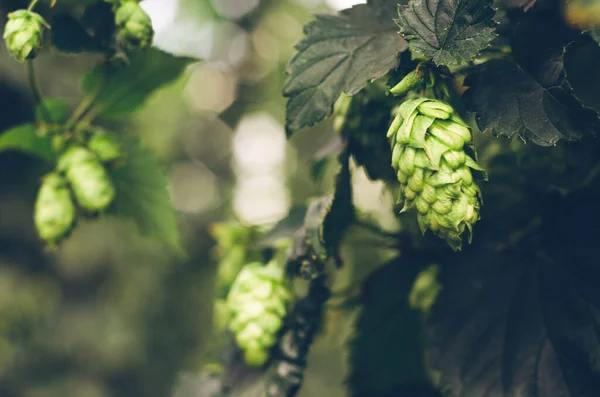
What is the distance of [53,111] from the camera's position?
891 millimetres

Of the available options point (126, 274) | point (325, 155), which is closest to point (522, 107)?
point (325, 155)

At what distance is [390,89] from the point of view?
507 mm

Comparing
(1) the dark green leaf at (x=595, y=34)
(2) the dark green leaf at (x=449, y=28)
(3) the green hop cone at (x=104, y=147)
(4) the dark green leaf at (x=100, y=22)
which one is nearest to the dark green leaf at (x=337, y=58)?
(2) the dark green leaf at (x=449, y=28)

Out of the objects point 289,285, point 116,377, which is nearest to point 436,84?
point 289,285

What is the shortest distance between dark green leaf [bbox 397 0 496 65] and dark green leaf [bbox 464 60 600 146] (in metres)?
0.06

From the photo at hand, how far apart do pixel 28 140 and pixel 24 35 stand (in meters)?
0.26

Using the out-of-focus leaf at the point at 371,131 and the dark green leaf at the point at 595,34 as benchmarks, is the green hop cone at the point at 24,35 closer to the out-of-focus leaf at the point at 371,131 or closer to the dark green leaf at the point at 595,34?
the out-of-focus leaf at the point at 371,131

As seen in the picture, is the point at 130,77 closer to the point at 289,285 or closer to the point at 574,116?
the point at 289,285

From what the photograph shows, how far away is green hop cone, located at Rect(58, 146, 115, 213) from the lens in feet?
2.59

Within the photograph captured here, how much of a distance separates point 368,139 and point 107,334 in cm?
442

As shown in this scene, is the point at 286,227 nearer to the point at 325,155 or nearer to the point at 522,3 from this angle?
the point at 325,155

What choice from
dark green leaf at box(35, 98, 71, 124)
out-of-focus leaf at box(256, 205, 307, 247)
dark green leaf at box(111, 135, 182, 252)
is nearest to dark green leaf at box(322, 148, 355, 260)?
out-of-focus leaf at box(256, 205, 307, 247)

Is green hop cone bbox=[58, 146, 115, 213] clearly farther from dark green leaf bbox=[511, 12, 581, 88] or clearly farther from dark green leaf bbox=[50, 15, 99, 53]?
dark green leaf bbox=[511, 12, 581, 88]

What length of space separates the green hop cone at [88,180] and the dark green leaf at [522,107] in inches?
21.5
